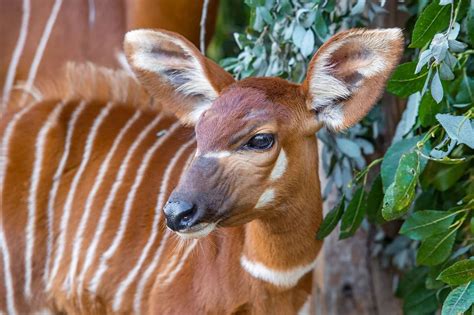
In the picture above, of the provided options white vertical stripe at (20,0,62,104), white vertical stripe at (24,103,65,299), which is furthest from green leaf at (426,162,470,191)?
white vertical stripe at (20,0,62,104)

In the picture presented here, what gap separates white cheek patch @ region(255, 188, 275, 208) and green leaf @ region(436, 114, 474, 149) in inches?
17.7

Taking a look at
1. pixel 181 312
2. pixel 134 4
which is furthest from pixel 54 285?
pixel 134 4

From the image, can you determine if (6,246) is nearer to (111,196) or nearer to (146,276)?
(111,196)

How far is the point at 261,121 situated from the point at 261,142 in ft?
0.17

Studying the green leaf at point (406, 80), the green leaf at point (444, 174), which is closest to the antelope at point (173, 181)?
the green leaf at point (406, 80)

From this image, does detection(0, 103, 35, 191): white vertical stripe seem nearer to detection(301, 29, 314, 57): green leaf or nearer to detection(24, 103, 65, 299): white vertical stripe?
detection(24, 103, 65, 299): white vertical stripe

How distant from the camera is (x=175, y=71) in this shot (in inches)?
113

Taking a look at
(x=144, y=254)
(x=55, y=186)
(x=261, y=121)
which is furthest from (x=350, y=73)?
(x=55, y=186)

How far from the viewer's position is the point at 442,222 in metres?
2.70

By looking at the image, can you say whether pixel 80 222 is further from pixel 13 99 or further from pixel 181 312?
pixel 13 99

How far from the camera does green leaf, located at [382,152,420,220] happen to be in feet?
8.23

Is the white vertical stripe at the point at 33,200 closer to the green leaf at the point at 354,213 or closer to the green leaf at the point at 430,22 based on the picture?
the green leaf at the point at 354,213

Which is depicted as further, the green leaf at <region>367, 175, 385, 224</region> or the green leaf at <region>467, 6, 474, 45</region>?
the green leaf at <region>367, 175, 385, 224</region>

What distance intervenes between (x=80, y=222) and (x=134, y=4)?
38.9 inches
